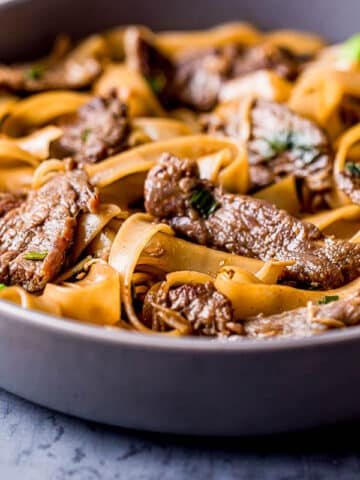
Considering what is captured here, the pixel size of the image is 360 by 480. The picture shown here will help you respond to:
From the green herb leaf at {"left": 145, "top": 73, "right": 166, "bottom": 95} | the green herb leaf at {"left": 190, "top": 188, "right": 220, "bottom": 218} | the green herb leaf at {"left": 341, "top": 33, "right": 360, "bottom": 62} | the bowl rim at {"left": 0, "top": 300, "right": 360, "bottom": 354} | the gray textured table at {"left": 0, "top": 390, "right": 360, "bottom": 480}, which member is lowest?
the gray textured table at {"left": 0, "top": 390, "right": 360, "bottom": 480}

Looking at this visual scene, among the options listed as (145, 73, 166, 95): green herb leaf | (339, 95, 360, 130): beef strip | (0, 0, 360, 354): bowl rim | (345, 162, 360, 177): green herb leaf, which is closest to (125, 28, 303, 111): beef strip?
(145, 73, 166, 95): green herb leaf

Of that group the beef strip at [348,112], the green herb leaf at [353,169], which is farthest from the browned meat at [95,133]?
the beef strip at [348,112]

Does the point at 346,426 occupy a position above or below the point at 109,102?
below

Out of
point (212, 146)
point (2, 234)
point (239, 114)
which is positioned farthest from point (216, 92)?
point (2, 234)

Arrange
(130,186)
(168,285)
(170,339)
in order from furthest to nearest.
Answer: (130,186) → (168,285) → (170,339)

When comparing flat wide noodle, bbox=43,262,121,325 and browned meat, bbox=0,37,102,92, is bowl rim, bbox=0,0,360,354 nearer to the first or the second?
flat wide noodle, bbox=43,262,121,325

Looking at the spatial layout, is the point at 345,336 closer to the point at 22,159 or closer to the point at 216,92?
the point at 22,159

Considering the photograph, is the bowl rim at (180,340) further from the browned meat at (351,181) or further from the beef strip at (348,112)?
the beef strip at (348,112)
